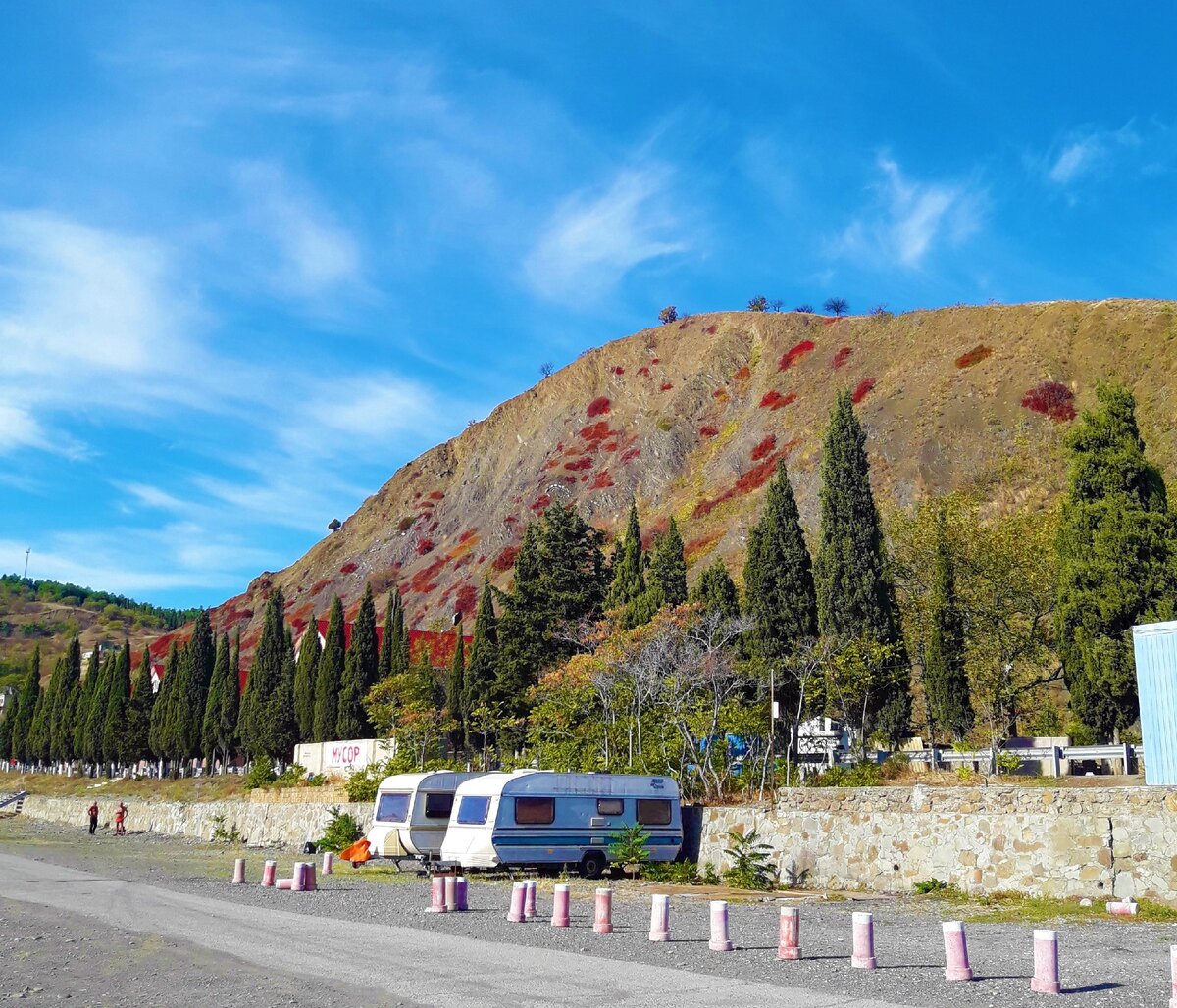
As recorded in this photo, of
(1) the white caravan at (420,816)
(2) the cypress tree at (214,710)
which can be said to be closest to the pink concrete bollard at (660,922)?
(1) the white caravan at (420,816)

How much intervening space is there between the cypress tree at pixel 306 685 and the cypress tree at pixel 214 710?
28.1 feet

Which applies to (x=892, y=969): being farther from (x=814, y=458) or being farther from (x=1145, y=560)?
(x=814, y=458)

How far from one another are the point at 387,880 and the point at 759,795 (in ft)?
32.0

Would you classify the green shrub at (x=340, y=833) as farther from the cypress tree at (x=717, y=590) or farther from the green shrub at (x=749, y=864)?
the green shrub at (x=749, y=864)

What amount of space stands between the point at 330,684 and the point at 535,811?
126 feet

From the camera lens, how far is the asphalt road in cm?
1062

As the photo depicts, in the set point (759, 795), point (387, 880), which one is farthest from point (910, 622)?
point (387, 880)

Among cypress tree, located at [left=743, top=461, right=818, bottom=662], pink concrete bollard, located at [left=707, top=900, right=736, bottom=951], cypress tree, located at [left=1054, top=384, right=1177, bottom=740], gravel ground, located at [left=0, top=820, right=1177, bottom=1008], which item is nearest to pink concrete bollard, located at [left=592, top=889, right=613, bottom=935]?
gravel ground, located at [left=0, top=820, right=1177, bottom=1008]

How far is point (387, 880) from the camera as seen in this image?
2758 cm

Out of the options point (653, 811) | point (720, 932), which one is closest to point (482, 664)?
point (653, 811)

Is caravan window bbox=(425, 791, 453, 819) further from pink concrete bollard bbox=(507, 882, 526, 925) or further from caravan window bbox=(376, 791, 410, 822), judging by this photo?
→ pink concrete bollard bbox=(507, 882, 526, 925)

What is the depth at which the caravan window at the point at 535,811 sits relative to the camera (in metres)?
26.6

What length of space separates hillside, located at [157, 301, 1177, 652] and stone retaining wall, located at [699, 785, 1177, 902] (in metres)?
43.6

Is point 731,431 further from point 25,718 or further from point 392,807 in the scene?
point 392,807
